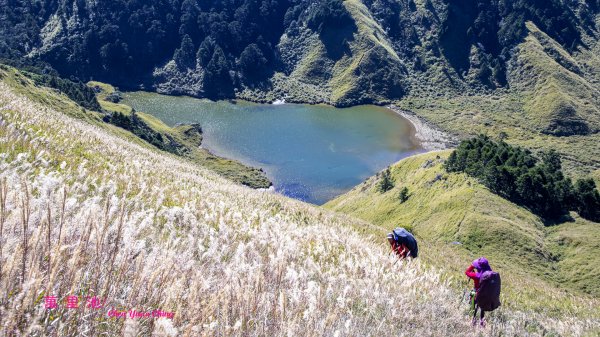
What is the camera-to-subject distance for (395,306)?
20.1 ft

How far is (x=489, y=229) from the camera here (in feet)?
137

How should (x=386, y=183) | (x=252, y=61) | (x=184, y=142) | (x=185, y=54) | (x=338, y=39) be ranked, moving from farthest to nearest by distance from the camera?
(x=185, y=54) < (x=338, y=39) < (x=252, y=61) < (x=184, y=142) < (x=386, y=183)

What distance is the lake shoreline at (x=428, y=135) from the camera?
113125 millimetres

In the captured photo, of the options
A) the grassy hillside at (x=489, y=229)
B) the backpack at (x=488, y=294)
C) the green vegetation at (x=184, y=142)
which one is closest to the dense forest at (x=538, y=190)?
the grassy hillside at (x=489, y=229)

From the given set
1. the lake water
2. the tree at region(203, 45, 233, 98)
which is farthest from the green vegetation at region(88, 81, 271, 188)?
the tree at region(203, 45, 233, 98)

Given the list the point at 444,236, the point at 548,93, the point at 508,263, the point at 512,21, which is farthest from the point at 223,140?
the point at 512,21

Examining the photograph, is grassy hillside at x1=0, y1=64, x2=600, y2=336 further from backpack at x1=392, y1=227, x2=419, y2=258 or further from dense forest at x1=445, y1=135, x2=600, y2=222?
dense forest at x1=445, y1=135, x2=600, y2=222

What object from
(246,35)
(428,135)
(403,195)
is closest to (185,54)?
(246,35)

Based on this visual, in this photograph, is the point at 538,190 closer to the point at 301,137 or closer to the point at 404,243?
the point at 404,243

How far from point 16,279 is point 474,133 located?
131265mm

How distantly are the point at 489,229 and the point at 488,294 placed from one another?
36.1m

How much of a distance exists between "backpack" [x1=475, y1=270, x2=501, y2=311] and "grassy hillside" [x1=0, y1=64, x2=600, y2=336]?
396 mm

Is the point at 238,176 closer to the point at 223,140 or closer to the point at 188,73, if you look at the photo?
the point at 223,140

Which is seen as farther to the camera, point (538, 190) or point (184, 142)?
point (184, 142)
